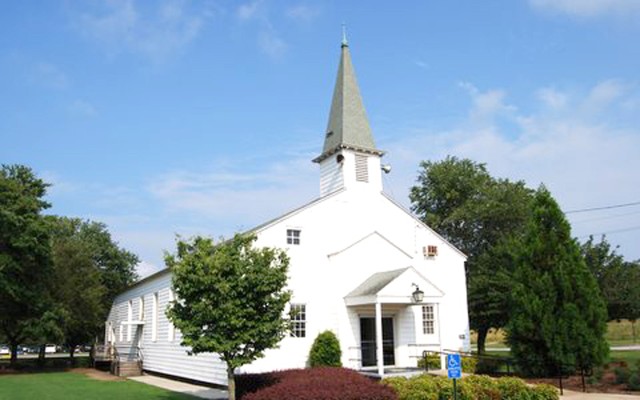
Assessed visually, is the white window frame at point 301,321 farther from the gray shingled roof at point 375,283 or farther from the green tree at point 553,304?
the green tree at point 553,304

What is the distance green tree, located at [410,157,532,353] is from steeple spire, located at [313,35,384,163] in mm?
11229

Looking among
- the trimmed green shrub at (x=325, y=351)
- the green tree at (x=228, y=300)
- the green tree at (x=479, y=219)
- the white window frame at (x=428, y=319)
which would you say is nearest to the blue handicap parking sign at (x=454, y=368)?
the green tree at (x=228, y=300)

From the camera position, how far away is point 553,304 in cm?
2102

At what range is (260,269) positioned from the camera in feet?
48.6

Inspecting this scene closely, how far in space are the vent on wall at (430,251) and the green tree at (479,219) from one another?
6515mm

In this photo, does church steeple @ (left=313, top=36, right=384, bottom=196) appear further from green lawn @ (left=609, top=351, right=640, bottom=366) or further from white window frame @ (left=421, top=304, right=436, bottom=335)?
green lawn @ (left=609, top=351, right=640, bottom=366)

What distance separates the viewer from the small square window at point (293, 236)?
23141mm

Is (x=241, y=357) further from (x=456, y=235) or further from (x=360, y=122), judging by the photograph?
(x=456, y=235)

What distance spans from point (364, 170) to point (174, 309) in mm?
13406

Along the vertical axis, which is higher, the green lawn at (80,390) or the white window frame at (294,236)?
the white window frame at (294,236)

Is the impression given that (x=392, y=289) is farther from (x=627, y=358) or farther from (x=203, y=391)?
(x=627, y=358)

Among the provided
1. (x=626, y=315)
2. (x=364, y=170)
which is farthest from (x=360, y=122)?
(x=626, y=315)

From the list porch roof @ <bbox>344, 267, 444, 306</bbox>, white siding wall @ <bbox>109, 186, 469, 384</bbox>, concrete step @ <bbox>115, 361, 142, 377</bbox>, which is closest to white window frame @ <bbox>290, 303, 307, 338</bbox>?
white siding wall @ <bbox>109, 186, 469, 384</bbox>

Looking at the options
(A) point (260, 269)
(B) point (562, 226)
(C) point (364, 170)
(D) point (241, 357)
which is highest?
(C) point (364, 170)
